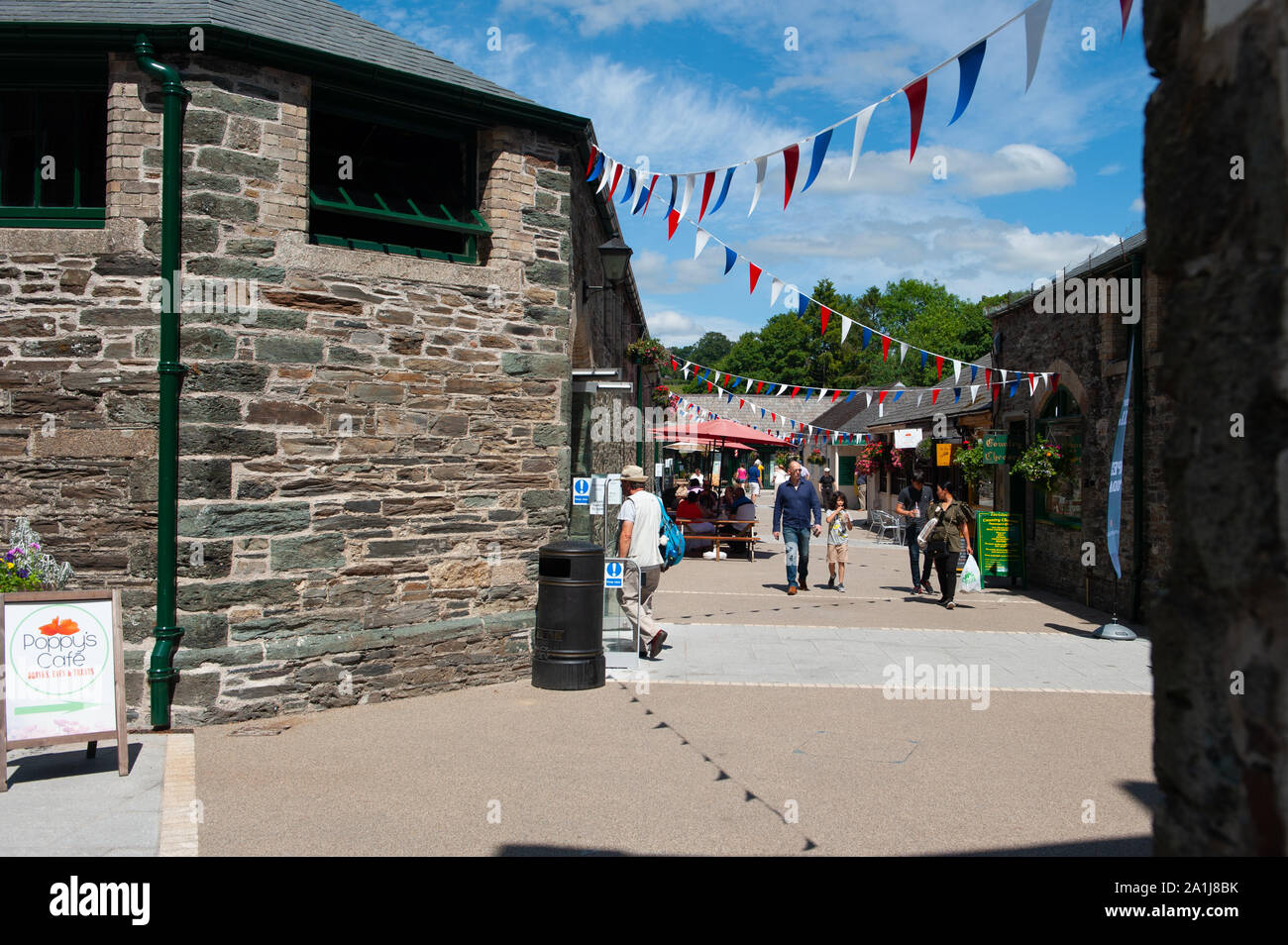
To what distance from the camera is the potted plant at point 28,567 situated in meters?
6.09

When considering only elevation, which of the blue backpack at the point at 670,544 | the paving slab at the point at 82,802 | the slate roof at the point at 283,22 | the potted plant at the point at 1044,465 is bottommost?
the paving slab at the point at 82,802

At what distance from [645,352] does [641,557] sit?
8.09m

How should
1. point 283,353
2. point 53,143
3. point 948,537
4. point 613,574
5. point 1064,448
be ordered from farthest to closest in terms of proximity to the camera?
1. point 1064,448
2. point 948,537
3. point 613,574
4. point 53,143
5. point 283,353

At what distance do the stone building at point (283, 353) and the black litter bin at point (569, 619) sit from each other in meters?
0.42

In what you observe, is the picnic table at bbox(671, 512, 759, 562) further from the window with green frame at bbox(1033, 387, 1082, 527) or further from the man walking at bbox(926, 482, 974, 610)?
the man walking at bbox(926, 482, 974, 610)

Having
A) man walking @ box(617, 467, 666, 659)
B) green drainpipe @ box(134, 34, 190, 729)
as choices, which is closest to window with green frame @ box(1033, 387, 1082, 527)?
man walking @ box(617, 467, 666, 659)

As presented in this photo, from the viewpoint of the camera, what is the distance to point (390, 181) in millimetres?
8859

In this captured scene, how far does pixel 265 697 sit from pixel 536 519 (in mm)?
2566

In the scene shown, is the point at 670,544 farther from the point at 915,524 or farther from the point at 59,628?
the point at 915,524

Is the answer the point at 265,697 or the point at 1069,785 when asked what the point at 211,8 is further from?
the point at 1069,785

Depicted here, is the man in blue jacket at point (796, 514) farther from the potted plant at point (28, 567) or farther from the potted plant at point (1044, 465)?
the potted plant at point (28, 567)

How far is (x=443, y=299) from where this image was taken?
7.73 m

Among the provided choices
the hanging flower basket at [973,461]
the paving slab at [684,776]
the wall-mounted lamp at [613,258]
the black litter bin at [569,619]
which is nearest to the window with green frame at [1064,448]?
the hanging flower basket at [973,461]

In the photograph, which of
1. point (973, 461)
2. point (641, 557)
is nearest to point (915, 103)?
point (641, 557)
